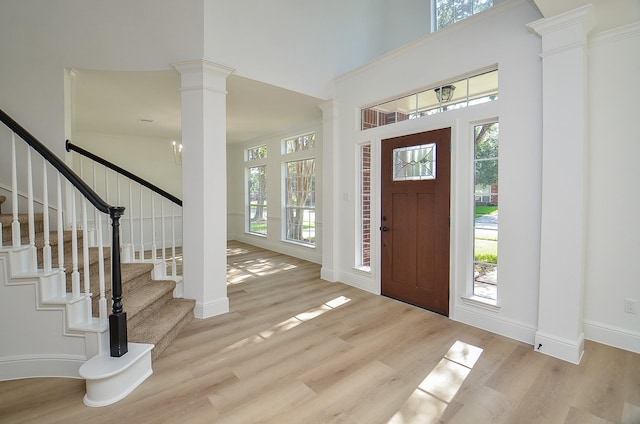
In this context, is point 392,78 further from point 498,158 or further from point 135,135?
point 135,135

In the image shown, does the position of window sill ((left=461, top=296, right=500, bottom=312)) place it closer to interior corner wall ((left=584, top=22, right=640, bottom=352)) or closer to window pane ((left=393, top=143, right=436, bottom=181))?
interior corner wall ((left=584, top=22, right=640, bottom=352))

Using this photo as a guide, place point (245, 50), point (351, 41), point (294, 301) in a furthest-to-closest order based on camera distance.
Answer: point (351, 41), point (294, 301), point (245, 50)

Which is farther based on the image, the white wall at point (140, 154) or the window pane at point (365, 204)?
the white wall at point (140, 154)

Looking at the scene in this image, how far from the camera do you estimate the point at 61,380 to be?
2129mm

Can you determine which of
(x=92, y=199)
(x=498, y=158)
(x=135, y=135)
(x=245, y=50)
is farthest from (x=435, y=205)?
(x=135, y=135)

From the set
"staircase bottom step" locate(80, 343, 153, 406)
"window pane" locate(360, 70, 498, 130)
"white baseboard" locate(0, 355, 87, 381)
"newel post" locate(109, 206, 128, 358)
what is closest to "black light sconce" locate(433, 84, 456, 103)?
"window pane" locate(360, 70, 498, 130)

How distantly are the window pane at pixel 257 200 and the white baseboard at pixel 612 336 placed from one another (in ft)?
19.8

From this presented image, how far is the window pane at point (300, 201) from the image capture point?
6035 millimetres

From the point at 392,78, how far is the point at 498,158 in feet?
5.46

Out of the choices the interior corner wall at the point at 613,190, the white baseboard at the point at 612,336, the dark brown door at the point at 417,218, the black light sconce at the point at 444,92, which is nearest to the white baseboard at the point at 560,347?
the white baseboard at the point at 612,336

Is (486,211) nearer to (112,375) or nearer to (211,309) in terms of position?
(211,309)

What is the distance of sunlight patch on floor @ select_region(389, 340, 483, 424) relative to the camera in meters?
1.79

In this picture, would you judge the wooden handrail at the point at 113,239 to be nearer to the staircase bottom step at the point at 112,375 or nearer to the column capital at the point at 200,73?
the staircase bottom step at the point at 112,375

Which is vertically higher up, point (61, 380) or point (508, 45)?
point (508, 45)
